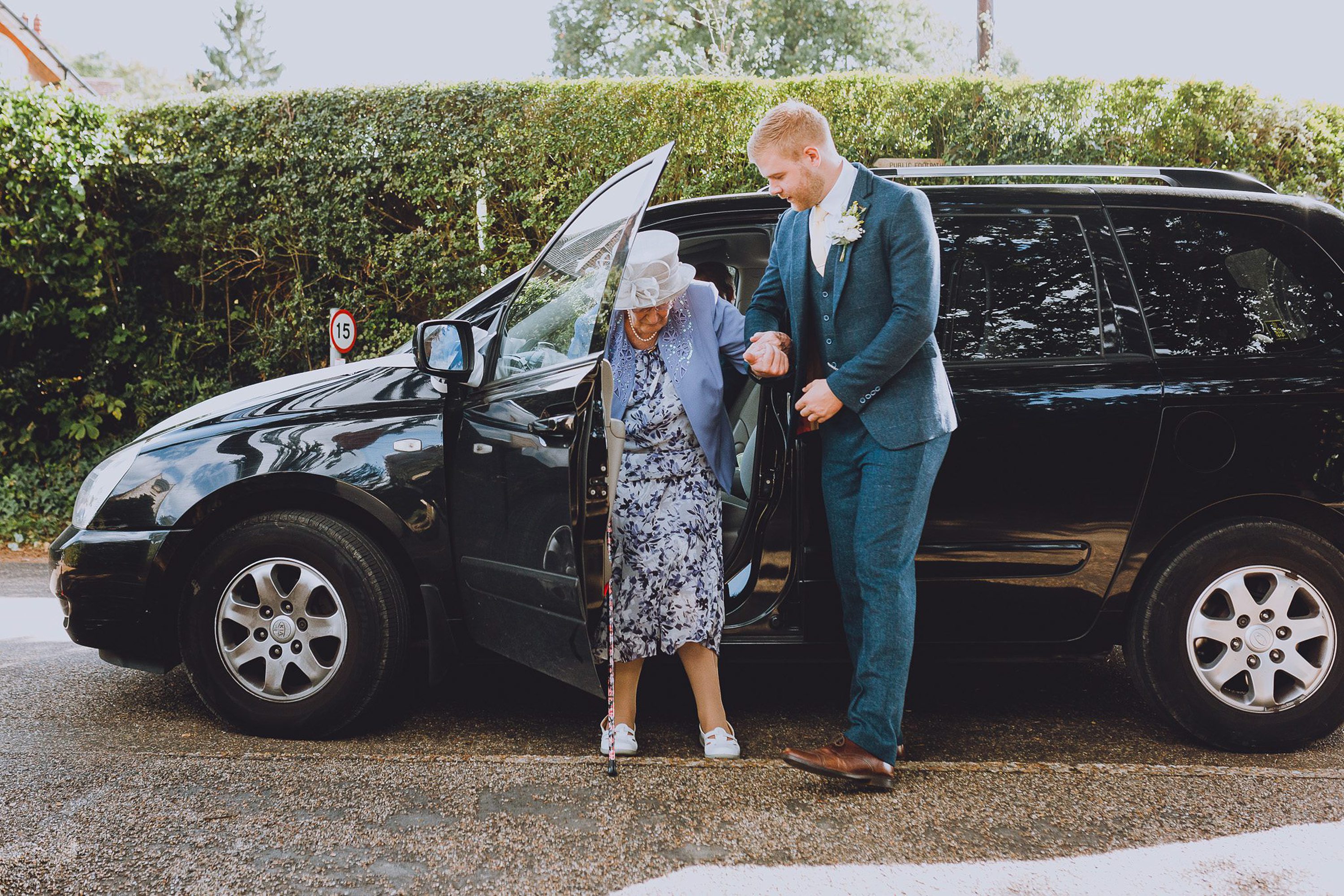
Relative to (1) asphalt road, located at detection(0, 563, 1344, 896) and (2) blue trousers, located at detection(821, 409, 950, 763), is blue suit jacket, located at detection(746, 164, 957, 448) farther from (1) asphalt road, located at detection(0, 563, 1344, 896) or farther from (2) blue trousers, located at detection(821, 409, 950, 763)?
(1) asphalt road, located at detection(0, 563, 1344, 896)

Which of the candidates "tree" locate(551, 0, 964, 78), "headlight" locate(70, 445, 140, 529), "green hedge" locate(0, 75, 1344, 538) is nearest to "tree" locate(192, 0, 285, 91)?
"tree" locate(551, 0, 964, 78)

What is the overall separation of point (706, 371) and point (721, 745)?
119 cm

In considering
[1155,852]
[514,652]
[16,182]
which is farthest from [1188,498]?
[16,182]

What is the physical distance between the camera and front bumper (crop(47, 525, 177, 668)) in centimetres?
318

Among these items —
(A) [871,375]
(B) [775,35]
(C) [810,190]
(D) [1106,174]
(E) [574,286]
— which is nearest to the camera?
(A) [871,375]

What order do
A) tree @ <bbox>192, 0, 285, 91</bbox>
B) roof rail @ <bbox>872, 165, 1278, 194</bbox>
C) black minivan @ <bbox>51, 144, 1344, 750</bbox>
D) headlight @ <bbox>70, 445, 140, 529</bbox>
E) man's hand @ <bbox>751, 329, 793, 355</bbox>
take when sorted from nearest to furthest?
man's hand @ <bbox>751, 329, 793, 355</bbox> < black minivan @ <bbox>51, 144, 1344, 750</bbox> < headlight @ <bbox>70, 445, 140, 529</bbox> < roof rail @ <bbox>872, 165, 1278, 194</bbox> < tree @ <bbox>192, 0, 285, 91</bbox>

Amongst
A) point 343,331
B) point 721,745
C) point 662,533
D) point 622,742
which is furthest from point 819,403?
point 343,331

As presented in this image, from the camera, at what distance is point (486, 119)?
795 centimetres

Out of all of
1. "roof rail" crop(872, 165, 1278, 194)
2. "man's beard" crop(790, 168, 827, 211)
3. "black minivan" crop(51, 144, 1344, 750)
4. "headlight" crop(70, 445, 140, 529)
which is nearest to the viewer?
"man's beard" crop(790, 168, 827, 211)

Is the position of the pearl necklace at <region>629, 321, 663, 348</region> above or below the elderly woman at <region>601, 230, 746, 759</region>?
above

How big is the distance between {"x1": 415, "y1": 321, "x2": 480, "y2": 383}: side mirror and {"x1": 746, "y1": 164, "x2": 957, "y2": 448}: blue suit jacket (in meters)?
1.06

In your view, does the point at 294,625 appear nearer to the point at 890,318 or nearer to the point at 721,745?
the point at 721,745

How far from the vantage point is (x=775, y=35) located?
2589cm

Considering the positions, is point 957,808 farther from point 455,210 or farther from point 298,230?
point 298,230
